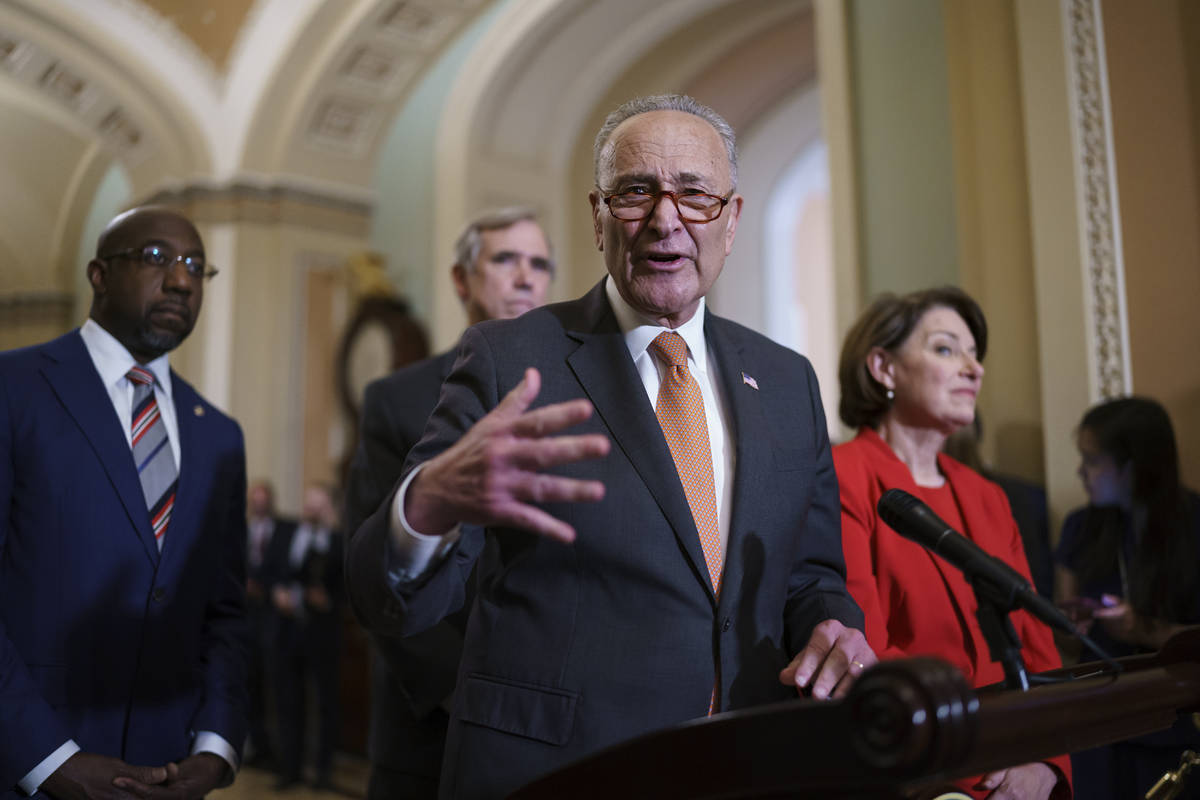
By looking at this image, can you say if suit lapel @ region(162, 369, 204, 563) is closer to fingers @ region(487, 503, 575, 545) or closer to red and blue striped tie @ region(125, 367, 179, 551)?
red and blue striped tie @ region(125, 367, 179, 551)

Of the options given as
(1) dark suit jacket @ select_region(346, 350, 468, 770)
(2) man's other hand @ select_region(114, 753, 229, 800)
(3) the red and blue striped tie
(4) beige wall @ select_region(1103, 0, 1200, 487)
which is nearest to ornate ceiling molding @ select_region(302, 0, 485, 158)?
(4) beige wall @ select_region(1103, 0, 1200, 487)

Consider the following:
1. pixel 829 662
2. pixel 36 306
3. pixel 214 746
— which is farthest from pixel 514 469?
pixel 36 306

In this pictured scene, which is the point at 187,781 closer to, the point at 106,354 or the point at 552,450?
the point at 106,354

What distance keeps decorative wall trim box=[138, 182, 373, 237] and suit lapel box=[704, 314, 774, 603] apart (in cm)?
706

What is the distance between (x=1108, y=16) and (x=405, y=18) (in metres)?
5.81

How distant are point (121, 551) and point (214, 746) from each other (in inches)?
17.7

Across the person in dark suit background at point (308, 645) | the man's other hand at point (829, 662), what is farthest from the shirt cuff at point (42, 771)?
the person in dark suit background at point (308, 645)

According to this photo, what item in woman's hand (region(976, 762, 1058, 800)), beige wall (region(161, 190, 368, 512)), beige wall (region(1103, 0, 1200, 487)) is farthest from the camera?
beige wall (region(161, 190, 368, 512))

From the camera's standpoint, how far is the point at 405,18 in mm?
8094

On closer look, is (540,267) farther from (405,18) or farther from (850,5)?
(405,18)

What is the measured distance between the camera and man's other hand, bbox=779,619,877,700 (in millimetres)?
1417

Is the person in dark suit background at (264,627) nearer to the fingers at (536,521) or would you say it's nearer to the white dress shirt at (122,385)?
the white dress shirt at (122,385)

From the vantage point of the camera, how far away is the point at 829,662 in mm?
1436

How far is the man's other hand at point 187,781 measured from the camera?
1933mm
